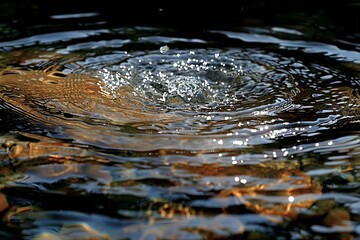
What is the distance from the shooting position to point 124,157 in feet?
10.2

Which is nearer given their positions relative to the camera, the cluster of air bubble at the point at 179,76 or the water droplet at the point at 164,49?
the cluster of air bubble at the point at 179,76

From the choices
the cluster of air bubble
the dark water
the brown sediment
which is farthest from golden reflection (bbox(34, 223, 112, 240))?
the cluster of air bubble

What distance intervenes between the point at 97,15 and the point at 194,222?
3.80 m

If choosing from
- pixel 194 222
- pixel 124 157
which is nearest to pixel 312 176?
pixel 194 222

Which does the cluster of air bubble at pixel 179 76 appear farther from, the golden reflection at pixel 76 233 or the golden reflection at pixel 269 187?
the golden reflection at pixel 76 233

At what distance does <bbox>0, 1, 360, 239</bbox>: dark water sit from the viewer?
8.85ft

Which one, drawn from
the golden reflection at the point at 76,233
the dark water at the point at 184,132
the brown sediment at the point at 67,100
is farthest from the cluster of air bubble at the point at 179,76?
the golden reflection at the point at 76,233

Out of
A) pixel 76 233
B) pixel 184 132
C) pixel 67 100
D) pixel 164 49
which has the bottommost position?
pixel 76 233

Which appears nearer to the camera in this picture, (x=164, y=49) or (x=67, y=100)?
(x=67, y=100)

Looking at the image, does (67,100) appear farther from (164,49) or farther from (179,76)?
(164,49)

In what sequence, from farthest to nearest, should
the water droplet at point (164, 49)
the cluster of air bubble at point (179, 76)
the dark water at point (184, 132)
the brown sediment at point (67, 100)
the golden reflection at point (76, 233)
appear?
1. the water droplet at point (164, 49)
2. the cluster of air bubble at point (179, 76)
3. the brown sediment at point (67, 100)
4. the dark water at point (184, 132)
5. the golden reflection at point (76, 233)

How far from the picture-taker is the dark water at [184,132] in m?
2.70

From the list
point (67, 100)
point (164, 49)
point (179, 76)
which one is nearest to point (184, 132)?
point (67, 100)

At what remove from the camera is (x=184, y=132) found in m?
3.41
